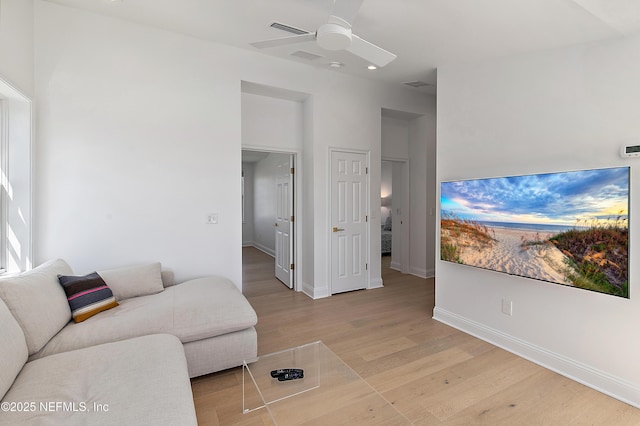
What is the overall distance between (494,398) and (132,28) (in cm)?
455

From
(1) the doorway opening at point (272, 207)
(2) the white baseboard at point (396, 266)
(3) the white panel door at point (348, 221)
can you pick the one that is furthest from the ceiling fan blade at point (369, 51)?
(2) the white baseboard at point (396, 266)

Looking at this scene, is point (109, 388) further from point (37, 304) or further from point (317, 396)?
point (317, 396)

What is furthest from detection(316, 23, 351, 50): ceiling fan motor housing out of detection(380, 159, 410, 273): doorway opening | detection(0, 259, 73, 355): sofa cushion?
detection(380, 159, 410, 273): doorway opening

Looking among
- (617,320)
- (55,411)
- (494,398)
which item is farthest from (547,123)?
(55,411)

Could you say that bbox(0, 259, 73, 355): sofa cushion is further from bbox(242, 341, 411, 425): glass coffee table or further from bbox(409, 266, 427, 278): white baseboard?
bbox(409, 266, 427, 278): white baseboard

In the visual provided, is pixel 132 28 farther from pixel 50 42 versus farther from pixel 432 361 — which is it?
pixel 432 361

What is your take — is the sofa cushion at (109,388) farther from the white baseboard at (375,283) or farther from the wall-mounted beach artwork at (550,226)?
the white baseboard at (375,283)

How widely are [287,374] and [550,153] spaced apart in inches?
106

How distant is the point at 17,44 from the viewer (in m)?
2.45

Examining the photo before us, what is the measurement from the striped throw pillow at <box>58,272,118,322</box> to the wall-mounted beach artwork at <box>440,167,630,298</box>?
3.18 meters

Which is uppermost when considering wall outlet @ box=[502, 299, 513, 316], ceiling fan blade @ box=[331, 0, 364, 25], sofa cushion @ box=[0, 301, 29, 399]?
ceiling fan blade @ box=[331, 0, 364, 25]

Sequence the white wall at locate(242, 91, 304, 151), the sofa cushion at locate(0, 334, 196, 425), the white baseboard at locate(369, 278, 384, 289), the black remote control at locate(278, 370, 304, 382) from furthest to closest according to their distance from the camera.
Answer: the white baseboard at locate(369, 278, 384, 289)
the white wall at locate(242, 91, 304, 151)
the black remote control at locate(278, 370, 304, 382)
the sofa cushion at locate(0, 334, 196, 425)

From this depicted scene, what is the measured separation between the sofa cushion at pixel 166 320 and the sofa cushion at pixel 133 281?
0.31 ft

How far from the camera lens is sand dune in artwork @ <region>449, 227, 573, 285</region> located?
2344 millimetres
